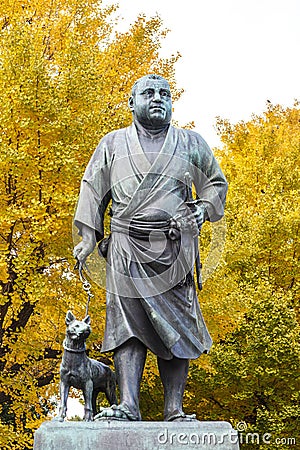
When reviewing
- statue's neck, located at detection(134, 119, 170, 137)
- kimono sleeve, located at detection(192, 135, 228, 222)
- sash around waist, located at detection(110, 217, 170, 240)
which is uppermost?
statue's neck, located at detection(134, 119, 170, 137)

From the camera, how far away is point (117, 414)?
463 cm

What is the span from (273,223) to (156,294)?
14.0 meters

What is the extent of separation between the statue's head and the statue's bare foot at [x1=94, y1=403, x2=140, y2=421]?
198cm

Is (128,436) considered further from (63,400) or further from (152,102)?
(152,102)

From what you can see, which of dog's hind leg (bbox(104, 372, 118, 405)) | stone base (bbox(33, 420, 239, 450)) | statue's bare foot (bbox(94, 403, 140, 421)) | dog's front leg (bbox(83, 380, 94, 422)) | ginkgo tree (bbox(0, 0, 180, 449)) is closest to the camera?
stone base (bbox(33, 420, 239, 450))

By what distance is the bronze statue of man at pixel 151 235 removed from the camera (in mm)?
4922

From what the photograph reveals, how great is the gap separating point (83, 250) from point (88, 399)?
1.00 metres

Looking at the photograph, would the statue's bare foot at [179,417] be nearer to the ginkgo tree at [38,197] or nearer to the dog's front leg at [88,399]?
the dog's front leg at [88,399]

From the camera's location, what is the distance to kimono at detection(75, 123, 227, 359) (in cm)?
494

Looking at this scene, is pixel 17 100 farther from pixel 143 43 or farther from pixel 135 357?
pixel 135 357

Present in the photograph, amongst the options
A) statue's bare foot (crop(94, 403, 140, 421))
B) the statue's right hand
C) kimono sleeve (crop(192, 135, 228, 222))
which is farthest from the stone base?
kimono sleeve (crop(192, 135, 228, 222))

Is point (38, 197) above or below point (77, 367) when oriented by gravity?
above

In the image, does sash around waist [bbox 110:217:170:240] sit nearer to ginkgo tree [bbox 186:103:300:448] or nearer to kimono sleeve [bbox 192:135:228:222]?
kimono sleeve [bbox 192:135:228:222]

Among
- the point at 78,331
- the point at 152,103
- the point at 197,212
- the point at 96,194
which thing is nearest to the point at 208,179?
the point at 197,212
